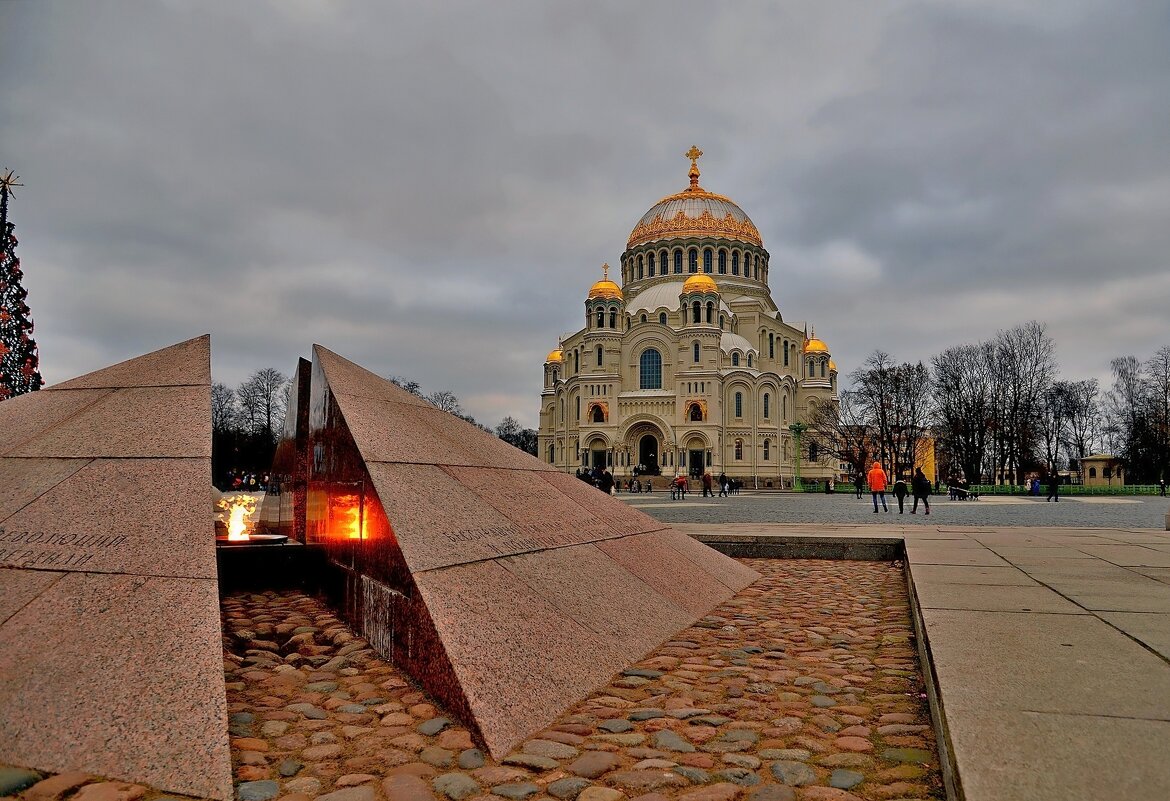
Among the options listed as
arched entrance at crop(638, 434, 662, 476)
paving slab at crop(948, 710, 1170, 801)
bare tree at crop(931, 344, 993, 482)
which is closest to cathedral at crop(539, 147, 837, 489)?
arched entrance at crop(638, 434, 662, 476)

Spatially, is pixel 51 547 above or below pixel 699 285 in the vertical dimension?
below

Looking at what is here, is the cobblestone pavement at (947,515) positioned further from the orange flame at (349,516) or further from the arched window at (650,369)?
the arched window at (650,369)

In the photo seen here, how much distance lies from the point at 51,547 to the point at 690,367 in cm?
5458

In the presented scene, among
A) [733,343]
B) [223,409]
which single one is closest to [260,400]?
[223,409]

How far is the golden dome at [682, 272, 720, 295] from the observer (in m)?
58.0

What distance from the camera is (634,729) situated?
317cm

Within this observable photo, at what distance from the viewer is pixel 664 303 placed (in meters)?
61.1

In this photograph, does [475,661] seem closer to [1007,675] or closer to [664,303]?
[1007,675]

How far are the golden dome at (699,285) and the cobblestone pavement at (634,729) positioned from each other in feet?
178

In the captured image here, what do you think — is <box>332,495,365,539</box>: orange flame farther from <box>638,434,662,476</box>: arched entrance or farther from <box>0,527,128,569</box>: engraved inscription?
<box>638,434,662,476</box>: arched entrance

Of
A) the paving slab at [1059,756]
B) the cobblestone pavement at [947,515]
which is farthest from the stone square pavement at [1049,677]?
the cobblestone pavement at [947,515]

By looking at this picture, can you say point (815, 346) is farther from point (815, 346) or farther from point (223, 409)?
point (223, 409)

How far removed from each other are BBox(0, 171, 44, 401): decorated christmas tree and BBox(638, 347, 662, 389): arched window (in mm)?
43770

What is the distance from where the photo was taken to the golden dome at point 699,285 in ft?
190
